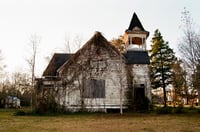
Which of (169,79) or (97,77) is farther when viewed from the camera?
(169,79)

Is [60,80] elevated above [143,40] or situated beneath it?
situated beneath

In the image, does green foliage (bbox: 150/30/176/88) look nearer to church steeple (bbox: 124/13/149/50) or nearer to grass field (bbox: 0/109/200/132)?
church steeple (bbox: 124/13/149/50)

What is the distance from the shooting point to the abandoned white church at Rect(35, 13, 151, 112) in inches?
944

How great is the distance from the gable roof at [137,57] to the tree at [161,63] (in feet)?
41.2

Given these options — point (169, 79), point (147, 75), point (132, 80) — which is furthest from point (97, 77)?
point (169, 79)

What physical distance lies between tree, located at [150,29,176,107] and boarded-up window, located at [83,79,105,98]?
53.4 ft

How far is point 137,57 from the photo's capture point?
86.5 ft

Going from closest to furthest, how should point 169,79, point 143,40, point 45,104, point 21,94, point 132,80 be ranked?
point 45,104 < point 132,80 < point 143,40 < point 169,79 < point 21,94

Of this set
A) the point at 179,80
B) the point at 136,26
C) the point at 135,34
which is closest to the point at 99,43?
the point at 135,34

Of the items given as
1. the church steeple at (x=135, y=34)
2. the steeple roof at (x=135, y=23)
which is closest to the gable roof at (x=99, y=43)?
the church steeple at (x=135, y=34)

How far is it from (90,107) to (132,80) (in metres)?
5.04

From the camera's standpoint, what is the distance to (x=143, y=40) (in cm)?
2869

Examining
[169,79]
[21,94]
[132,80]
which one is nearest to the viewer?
[132,80]

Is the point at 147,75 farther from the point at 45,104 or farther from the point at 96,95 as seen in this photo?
the point at 45,104
